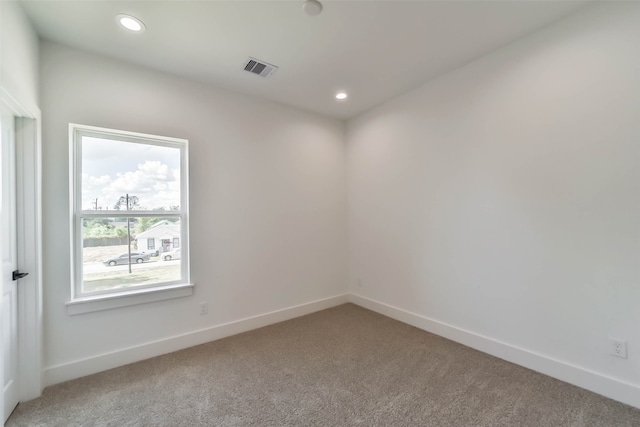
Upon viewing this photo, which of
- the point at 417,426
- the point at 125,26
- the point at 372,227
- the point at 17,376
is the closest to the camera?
the point at 417,426

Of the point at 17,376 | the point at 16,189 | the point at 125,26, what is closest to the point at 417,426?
the point at 17,376

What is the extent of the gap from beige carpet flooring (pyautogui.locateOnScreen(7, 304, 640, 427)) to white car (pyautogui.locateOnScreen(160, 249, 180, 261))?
0.93 meters

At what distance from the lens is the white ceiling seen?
75.8 inches

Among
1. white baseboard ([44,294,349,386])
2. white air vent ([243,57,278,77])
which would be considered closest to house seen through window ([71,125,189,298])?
white baseboard ([44,294,349,386])

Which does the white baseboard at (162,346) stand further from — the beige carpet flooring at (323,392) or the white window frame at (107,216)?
the white window frame at (107,216)

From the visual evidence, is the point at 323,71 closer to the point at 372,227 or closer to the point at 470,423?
the point at 372,227

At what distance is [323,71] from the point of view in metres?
2.72

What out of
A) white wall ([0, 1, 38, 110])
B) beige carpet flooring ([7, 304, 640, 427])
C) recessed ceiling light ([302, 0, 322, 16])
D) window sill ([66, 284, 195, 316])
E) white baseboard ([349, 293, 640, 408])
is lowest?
beige carpet flooring ([7, 304, 640, 427])

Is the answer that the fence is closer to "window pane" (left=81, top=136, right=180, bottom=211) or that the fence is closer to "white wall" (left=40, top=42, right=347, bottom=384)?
"white wall" (left=40, top=42, right=347, bottom=384)

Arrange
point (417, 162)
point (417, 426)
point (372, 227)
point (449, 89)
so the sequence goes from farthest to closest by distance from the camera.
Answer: point (372, 227)
point (417, 162)
point (449, 89)
point (417, 426)

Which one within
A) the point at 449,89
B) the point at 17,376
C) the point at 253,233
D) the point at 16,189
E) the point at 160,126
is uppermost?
the point at 449,89

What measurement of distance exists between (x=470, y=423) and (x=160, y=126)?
3.48 meters

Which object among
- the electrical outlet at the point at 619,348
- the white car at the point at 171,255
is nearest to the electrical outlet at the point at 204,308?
the white car at the point at 171,255

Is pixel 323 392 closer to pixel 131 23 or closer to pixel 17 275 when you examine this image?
pixel 17 275
